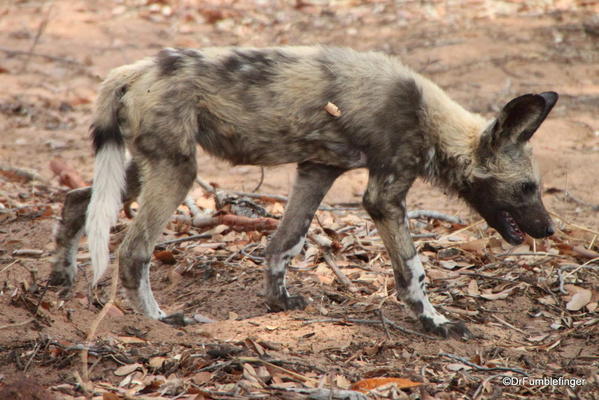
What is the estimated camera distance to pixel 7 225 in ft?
18.4

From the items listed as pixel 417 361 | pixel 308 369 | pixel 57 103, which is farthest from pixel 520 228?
pixel 57 103

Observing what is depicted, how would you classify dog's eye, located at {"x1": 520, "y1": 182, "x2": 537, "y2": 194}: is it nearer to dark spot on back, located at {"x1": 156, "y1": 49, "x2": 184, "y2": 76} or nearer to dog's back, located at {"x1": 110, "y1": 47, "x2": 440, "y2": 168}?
dog's back, located at {"x1": 110, "y1": 47, "x2": 440, "y2": 168}

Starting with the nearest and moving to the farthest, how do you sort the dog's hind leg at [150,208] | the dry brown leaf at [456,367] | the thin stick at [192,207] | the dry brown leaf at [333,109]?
1. the dry brown leaf at [456,367]
2. the dog's hind leg at [150,208]
3. the dry brown leaf at [333,109]
4. the thin stick at [192,207]

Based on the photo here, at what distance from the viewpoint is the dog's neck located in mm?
4539

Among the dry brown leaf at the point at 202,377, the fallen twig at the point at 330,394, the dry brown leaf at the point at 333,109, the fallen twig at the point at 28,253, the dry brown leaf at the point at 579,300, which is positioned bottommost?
the fallen twig at the point at 28,253

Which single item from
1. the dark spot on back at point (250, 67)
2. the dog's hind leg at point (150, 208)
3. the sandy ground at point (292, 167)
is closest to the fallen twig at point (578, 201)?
the sandy ground at point (292, 167)

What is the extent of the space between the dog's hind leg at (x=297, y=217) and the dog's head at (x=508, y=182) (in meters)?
0.80

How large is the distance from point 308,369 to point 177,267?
71.6 inches

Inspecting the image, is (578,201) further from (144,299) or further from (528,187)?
(144,299)

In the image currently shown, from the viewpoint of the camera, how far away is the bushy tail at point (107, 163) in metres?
4.07

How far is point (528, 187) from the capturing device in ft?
15.1

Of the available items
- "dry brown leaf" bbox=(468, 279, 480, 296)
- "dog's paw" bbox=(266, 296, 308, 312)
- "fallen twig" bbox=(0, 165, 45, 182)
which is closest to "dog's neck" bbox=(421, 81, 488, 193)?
"dry brown leaf" bbox=(468, 279, 480, 296)

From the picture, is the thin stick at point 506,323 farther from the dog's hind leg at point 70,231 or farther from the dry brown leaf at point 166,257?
the dog's hind leg at point 70,231

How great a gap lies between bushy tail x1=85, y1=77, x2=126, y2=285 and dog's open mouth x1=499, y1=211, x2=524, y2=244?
2.13 metres
